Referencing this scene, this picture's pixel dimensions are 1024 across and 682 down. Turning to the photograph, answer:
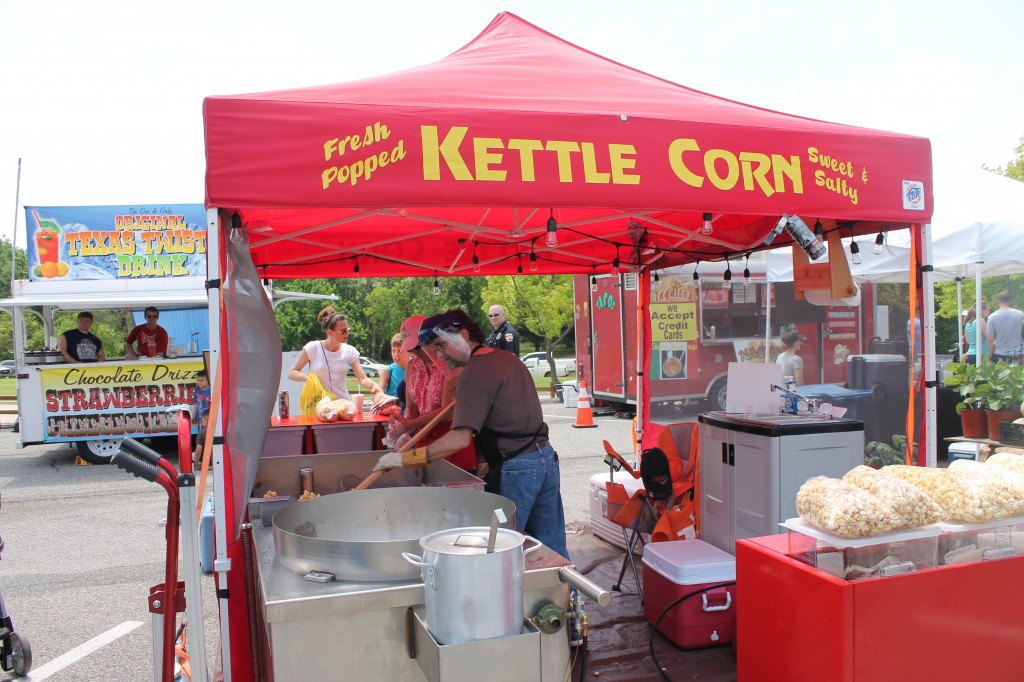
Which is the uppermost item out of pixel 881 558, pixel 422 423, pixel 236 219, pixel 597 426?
pixel 236 219

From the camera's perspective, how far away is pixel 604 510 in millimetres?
5605

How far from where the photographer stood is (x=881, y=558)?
8.22 ft

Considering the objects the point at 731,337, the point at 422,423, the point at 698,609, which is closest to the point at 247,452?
the point at 422,423

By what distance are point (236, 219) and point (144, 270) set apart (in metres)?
9.69

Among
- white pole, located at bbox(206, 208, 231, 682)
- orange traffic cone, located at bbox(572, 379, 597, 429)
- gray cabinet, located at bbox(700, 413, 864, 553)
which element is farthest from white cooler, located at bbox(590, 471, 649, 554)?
orange traffic cone, located at bbox(572, 379, 597, 429)

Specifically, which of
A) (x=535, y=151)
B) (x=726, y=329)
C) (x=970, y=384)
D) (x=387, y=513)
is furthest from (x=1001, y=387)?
(x=387, y=513)

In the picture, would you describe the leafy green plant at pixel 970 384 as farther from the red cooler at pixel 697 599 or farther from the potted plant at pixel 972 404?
the red cooler at pixel 697 599

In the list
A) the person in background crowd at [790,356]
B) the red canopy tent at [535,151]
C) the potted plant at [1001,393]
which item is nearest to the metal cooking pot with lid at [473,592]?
the red canopy tent at [535,151]

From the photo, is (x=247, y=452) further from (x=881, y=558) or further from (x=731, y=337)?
(x=731, y=337)

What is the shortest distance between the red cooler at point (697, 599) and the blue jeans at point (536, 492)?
1.90 ft

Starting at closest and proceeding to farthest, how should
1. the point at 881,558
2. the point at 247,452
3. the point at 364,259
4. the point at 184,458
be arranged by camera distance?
the point at 184,458, the point at 881,558, the point at 247,452, the point at 364,259

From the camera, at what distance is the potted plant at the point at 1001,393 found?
271 inches

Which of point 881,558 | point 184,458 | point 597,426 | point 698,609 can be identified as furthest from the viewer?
point 597,426

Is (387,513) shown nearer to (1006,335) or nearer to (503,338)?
(503,338)
